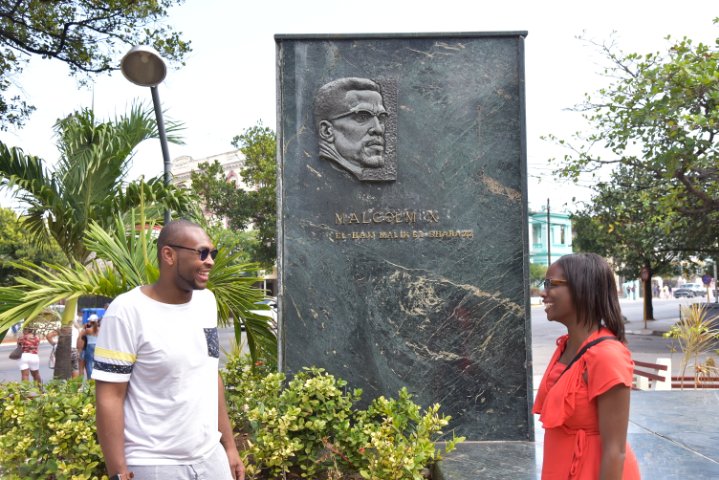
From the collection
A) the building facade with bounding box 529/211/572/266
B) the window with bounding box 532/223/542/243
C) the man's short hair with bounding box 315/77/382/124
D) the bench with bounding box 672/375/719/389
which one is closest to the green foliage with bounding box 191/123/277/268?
the bench with bounding box 672/375/719/389

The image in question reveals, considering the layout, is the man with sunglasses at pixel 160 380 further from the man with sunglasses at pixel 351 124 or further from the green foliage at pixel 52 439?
the man with sunglasses at pixel 351 124

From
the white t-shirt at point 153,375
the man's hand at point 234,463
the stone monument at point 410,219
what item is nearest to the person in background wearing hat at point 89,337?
the stone monument at point 410,219

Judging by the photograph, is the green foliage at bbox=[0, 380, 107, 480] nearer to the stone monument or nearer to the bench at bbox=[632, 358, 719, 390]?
Result: the stone monument

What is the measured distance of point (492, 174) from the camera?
5281 mm

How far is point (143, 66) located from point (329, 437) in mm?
3786

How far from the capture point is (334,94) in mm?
5270

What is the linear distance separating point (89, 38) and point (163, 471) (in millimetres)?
11146

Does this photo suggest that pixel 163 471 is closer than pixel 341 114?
Yes

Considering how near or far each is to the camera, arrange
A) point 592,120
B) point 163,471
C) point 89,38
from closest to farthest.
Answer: point 163,471 < point 89,38 < point 592,120

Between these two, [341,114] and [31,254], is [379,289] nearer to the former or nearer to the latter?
[341,114]

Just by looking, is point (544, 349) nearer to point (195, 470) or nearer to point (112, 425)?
point (195, 470)

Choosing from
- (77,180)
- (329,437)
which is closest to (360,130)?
(329,437)

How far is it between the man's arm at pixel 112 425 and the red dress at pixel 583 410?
1407 mm

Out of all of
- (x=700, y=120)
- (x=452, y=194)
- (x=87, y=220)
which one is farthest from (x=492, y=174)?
(x=87, y=220)
